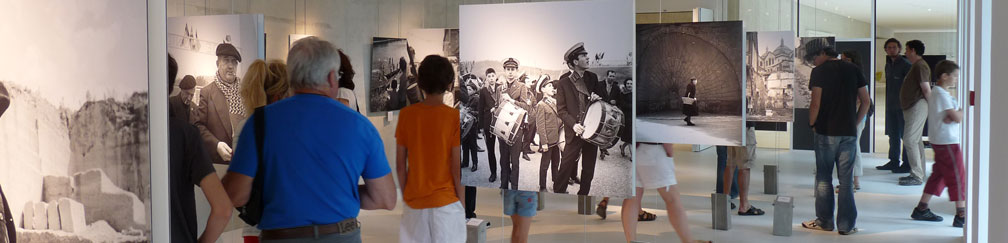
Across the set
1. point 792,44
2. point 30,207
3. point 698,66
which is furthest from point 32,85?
point 792,44

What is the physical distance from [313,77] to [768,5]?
3.02 m

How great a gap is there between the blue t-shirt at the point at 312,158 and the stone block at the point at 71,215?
1437 millimetres

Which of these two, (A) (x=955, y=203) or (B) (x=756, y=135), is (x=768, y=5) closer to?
(B) (x=756, y=135)

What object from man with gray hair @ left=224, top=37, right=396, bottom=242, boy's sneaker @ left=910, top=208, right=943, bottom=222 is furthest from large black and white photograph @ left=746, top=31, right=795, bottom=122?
man with gray hair @ left=224, top=37, right=396, bottom=242

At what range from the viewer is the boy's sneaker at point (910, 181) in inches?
199

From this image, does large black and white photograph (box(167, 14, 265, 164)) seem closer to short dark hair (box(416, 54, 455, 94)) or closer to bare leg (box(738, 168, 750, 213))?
short dark hair (box(416, 54, 455, 94))

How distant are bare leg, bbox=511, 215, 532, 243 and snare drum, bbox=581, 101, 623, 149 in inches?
36.4

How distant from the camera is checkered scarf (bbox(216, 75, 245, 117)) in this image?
16.8ft

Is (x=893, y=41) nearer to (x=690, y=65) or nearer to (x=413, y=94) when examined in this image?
(x=690, y=65)

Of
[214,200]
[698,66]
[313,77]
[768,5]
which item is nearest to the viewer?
[313,77]

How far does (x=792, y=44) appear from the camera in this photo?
5.34m

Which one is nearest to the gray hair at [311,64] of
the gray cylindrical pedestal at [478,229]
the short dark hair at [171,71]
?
the short dark hair at [171,71]

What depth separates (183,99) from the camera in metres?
5.05

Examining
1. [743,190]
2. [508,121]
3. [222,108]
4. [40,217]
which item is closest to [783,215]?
[743,190]
